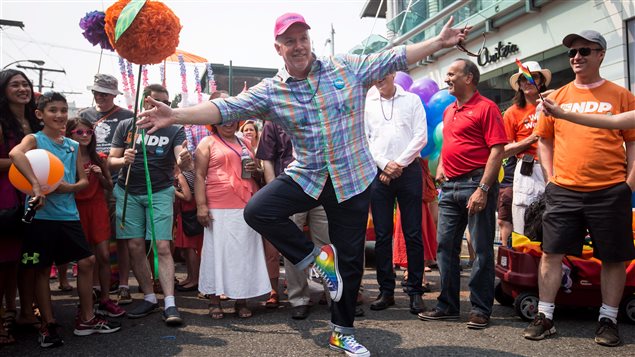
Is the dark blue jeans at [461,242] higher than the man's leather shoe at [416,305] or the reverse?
higher

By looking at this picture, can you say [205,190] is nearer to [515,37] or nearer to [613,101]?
[613,101]

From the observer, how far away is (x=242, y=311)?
4430 millimetres

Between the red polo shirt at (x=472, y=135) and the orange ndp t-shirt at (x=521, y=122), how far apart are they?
4.97ft

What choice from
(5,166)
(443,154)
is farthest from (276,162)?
(5,166)

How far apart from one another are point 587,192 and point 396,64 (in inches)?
62.7

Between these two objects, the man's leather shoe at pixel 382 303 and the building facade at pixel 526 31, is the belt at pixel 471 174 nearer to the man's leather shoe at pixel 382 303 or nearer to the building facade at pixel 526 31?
the man's leather shoe at pixel 382 303

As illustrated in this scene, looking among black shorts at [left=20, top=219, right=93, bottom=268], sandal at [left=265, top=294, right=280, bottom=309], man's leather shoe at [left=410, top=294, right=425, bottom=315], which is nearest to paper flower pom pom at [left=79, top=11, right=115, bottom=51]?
black shorts at [left=20, top=219, right=93, bottom=268]

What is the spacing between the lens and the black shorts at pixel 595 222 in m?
3.49

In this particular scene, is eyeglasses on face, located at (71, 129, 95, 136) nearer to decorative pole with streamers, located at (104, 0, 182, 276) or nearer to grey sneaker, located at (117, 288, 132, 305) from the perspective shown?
decorative pole with streamers, located at (104, 0, 182, 276)

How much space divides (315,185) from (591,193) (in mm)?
1887

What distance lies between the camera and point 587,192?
3549 millimetres

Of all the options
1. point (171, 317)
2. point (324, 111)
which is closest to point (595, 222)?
point (324, 111)

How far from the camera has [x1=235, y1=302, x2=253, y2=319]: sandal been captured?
439 cm

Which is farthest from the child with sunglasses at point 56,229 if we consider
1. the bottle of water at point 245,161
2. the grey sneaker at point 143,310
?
the bottle of water at point 245,161
